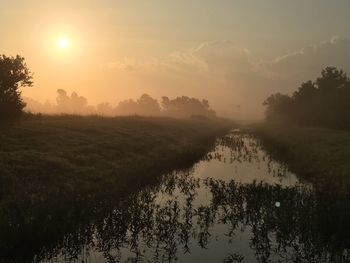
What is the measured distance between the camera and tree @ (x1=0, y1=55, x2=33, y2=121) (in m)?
45.5

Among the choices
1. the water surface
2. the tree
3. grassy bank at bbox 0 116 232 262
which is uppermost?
the tree

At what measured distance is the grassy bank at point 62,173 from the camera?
17.3 m

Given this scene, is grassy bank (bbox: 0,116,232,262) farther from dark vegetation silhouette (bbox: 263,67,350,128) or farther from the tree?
dark vegetation silhouette (bbox: 263,67,350,128)

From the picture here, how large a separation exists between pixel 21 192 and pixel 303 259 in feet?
48.5

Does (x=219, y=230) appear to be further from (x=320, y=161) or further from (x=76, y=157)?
(x=320, y=161)

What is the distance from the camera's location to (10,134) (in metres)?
36.8

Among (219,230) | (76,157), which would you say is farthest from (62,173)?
(219,230)

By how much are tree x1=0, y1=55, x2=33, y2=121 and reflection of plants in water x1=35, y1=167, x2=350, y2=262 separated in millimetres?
27227

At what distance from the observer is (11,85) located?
1898 inches

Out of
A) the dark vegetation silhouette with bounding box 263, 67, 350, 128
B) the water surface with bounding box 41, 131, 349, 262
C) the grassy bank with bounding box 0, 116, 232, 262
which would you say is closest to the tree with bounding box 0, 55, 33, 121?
the grassy bank with bounding box 0, 116, 232, 262

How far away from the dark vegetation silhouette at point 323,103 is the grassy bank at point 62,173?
4750cm

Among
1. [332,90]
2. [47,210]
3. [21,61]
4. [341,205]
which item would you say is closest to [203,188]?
[341,205]

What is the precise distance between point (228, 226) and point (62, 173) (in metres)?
13.2

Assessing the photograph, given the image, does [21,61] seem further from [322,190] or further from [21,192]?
[322,190]
